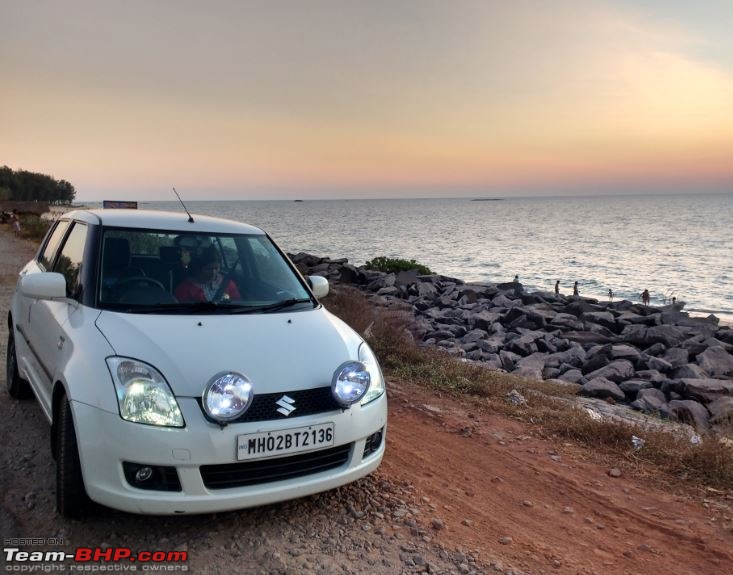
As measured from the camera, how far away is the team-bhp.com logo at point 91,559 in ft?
9.75

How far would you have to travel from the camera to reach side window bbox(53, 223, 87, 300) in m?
4.11

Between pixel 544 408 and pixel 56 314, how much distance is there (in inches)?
192

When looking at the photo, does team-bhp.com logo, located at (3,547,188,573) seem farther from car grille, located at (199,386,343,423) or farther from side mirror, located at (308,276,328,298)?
side mirror, located at (308,276,328,298)

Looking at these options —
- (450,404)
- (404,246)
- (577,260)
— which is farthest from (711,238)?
(450,404)

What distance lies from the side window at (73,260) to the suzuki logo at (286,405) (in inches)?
69.5

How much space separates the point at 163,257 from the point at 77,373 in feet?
4.21

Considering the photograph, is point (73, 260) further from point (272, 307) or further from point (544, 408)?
point (544, 408)

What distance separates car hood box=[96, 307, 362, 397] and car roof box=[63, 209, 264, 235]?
3.43 feet

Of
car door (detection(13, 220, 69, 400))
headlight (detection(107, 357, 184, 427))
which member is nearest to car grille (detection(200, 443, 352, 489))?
headlight (detection(107, 357, 184, 427))

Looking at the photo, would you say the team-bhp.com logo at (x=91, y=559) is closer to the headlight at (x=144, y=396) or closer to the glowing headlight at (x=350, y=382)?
the headlight at (x=144, y=396)

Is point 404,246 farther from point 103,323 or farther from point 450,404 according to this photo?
point 103,323

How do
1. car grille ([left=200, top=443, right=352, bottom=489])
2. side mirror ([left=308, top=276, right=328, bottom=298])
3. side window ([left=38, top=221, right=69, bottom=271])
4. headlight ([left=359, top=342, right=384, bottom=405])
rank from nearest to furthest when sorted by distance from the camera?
car grille ([left=200, top=443, right=352, bottom=489]) < headlight ([left=359, top=342, right=384, bottom=405]) < side mirror ([left=308, top=276, right=328, bottom=298]) < side window ([left=38, top=221, right=69, bottom=271])

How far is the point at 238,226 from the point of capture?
5012mm

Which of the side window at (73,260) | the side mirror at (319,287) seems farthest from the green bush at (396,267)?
the side window at (73,260)
